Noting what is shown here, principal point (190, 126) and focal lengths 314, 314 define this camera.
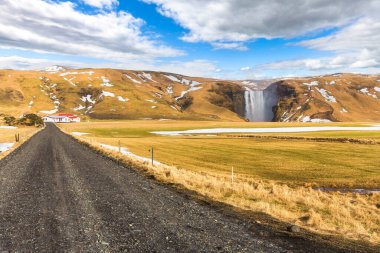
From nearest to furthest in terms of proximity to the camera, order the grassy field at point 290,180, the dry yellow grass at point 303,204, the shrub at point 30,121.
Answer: the dry yellow grass at point 303,204
the grassy field at point 290,180
the shrub at point 30,121

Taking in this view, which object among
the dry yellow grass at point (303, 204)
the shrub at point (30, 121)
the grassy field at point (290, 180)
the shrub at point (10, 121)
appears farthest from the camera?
the shrub at point (30, 121)

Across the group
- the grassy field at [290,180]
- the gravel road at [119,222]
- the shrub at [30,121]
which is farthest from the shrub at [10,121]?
the gravel road at [119,222]

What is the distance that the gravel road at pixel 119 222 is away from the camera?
9914 millimetres

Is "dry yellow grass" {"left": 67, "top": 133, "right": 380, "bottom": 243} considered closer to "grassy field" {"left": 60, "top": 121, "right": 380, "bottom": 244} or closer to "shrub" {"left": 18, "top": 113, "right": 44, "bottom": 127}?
"grassy field" {"left": 60, "top": 121, "right": 380, "bottom": 244}

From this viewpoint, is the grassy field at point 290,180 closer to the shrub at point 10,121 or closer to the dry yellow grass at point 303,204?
the dry yellow grass at point 303,204

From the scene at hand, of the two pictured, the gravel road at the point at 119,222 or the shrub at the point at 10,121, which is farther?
the shrub at the point at 10,121

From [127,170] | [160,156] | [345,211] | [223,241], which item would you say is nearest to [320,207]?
[345,211]

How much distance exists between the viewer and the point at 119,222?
40.6ft

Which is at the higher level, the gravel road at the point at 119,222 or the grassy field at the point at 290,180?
the gravel road at the point at 119,222

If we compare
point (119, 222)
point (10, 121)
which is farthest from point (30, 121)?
point (119, 222)

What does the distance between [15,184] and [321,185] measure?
981 inches

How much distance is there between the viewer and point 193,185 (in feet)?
66.8

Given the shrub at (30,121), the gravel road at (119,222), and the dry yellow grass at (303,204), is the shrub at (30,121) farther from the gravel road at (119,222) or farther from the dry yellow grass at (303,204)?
the dry yellow grass at (303,204)

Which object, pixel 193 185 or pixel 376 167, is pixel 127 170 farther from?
pixel 376 167
